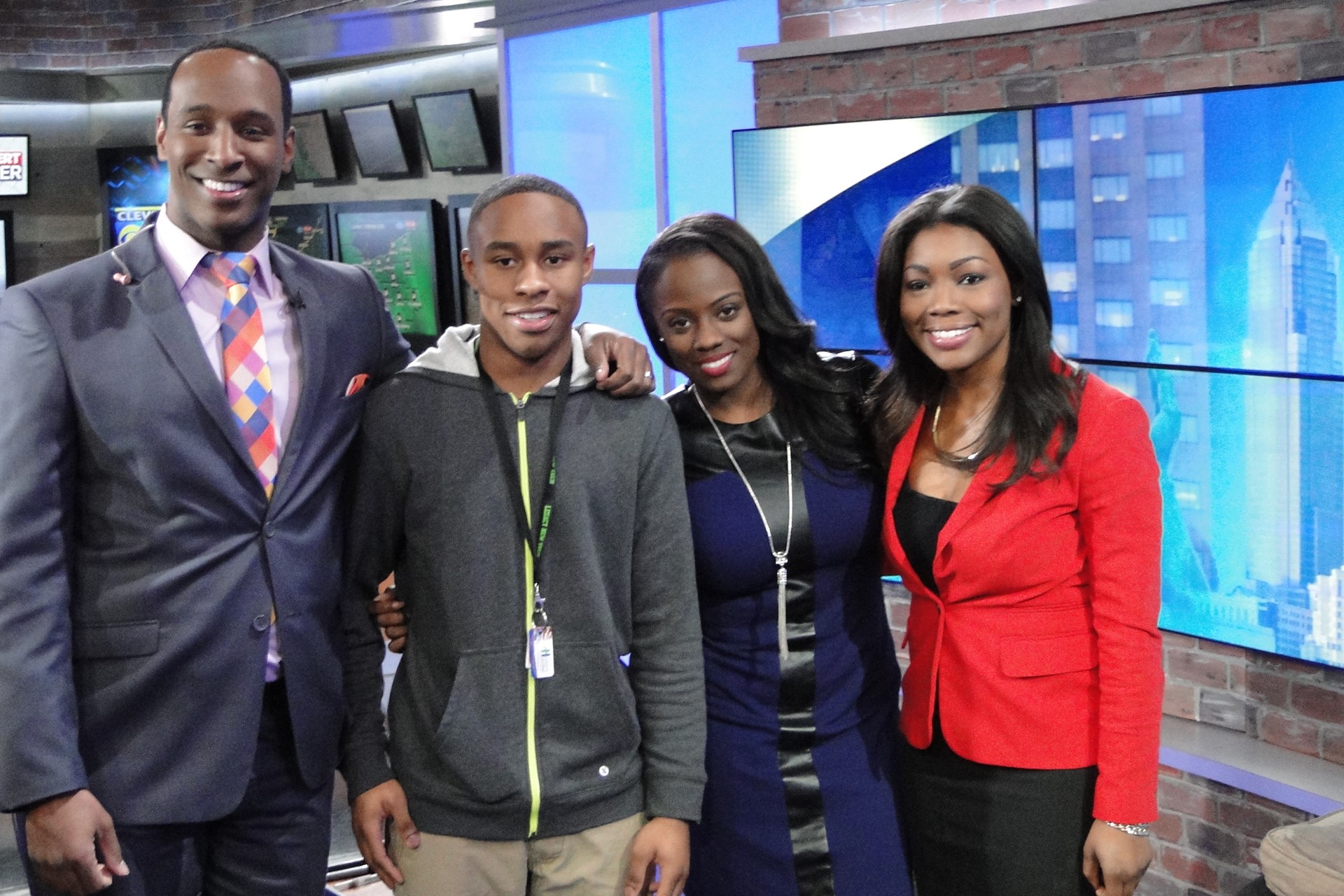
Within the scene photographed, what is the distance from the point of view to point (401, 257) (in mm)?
8141

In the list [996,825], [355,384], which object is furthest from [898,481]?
[355,384]

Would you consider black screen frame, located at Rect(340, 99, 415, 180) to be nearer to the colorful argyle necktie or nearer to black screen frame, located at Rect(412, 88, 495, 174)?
black screen frame, located at Rect(412, 88, 495, 174)

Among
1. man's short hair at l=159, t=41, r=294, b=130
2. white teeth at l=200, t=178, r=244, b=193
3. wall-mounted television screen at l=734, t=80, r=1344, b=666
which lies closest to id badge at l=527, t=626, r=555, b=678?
white teeth at l=200, t=178, r=244, b=193

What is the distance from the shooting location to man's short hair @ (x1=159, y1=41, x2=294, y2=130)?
1976 millimetres

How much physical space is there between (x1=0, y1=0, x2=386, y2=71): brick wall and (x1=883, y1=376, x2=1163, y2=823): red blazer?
8502 millimetres

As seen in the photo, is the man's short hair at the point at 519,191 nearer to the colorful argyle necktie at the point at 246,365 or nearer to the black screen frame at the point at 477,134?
the colorful argyle necktie at the point at 246,365

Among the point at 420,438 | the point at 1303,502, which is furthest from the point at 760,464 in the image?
the point at 1303,502

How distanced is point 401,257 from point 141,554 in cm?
653

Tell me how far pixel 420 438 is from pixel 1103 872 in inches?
46.4

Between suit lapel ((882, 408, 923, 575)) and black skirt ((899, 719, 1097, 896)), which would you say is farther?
suit lapel ((882, 408, 923, 575))

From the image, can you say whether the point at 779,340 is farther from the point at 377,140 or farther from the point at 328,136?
the point at 328,136

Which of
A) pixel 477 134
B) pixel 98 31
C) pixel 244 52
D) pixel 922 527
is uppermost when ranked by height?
pixel 98 31

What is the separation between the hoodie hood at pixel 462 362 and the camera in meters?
1.95

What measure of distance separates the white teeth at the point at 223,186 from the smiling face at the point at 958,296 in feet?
3.44
